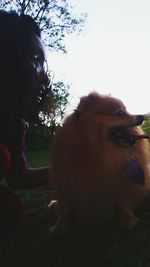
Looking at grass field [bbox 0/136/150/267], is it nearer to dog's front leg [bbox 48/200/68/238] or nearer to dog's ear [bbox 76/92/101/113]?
dog's front leg [bbox 48/200/68/238]

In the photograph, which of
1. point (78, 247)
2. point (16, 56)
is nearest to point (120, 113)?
point (16, 56)

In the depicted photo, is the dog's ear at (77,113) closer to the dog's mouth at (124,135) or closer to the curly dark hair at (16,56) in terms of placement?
the dog's mouth at (124,135)

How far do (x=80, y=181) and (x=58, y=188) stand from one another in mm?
162

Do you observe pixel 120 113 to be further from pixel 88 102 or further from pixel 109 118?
pixel 88 102

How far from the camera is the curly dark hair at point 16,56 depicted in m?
2.43

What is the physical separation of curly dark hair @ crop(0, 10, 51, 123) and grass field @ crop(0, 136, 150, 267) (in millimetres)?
913

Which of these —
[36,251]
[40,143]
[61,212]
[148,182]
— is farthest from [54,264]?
[40,143]

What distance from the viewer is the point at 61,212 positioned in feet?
8.04

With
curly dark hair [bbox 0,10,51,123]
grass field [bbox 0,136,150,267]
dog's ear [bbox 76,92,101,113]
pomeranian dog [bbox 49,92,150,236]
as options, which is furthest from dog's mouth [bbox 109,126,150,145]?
curly dark hair [bbox 0,10,51,123]

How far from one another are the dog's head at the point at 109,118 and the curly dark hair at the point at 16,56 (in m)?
0.40

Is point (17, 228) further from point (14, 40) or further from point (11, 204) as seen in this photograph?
point (14, 40)

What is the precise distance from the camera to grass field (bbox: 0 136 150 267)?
6.07 ft

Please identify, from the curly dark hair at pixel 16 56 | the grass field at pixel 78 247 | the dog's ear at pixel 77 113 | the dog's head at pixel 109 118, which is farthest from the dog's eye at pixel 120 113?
the grass field at pixel 78 247

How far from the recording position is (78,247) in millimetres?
2113
